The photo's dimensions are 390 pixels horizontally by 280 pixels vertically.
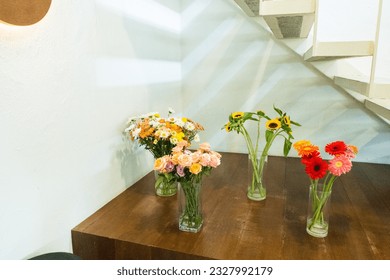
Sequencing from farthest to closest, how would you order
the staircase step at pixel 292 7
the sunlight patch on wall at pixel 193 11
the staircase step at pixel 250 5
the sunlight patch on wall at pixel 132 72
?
the sunlight patch on wall at pixel 193 11 → the staircase step at pixel 250 5 → the sunlight patch on wall at pixel 132 72 → the staircase step at pixel 292 7

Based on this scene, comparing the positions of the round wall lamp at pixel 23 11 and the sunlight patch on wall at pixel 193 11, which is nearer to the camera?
the round wall lamp at pixel 23 11

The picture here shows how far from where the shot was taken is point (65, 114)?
111cm

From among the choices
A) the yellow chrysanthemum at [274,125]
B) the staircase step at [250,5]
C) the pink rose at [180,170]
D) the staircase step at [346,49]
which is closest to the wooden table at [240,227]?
the pink rose at [180,170]

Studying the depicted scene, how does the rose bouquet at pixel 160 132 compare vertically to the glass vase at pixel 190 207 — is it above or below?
above

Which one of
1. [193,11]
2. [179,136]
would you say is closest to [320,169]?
[179,136]

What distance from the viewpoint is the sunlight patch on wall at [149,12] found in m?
1.44

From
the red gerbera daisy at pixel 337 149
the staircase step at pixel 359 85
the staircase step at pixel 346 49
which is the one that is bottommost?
the red gerbera daisy at pixel 337 149

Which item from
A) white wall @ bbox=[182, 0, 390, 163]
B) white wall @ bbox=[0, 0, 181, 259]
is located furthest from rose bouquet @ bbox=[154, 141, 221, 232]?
white wall @ bbox=[182, 0, 390, 163]

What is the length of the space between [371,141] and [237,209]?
1.28m

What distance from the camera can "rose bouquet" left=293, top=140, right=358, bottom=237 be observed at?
105cm

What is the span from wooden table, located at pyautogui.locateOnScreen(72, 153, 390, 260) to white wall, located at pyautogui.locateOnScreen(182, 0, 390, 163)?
21.1 inches

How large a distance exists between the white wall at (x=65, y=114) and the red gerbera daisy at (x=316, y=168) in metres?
0.87

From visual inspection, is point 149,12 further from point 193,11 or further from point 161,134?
point 161,134

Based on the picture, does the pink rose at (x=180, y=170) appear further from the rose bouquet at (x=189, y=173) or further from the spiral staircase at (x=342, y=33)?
the spiral staircase at (x=342, y=33)
